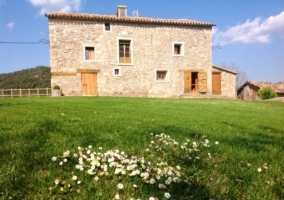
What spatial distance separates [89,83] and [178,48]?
10259 millimetres

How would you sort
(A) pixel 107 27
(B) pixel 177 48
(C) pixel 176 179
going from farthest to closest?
1. (B) pixel 177 48
2. (A) pixel 107 27
3. (C) pixel 176 179

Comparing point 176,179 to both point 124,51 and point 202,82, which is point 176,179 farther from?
point 202,82

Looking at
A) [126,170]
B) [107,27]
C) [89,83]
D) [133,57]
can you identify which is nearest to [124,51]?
[133,57]

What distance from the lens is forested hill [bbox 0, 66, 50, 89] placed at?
43.4 m

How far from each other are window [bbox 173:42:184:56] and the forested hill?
27.8 m

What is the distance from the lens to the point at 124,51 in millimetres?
21281

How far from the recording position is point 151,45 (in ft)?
71.2

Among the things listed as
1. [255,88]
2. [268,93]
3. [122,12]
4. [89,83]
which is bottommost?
[268,93]

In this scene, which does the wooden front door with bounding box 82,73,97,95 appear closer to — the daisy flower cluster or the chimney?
the chimney

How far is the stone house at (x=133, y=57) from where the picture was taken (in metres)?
19.6

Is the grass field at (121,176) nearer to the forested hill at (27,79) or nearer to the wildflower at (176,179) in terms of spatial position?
the wildflower at (176,179)

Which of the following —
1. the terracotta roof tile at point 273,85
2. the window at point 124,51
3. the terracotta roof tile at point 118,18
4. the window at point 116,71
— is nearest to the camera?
the terracotta roof tile at point 118,18

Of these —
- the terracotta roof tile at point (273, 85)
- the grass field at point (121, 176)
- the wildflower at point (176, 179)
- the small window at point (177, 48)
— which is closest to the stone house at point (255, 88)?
the terracotta roof tile at point (273, 85)

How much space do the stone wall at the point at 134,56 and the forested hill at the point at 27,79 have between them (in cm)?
2322
